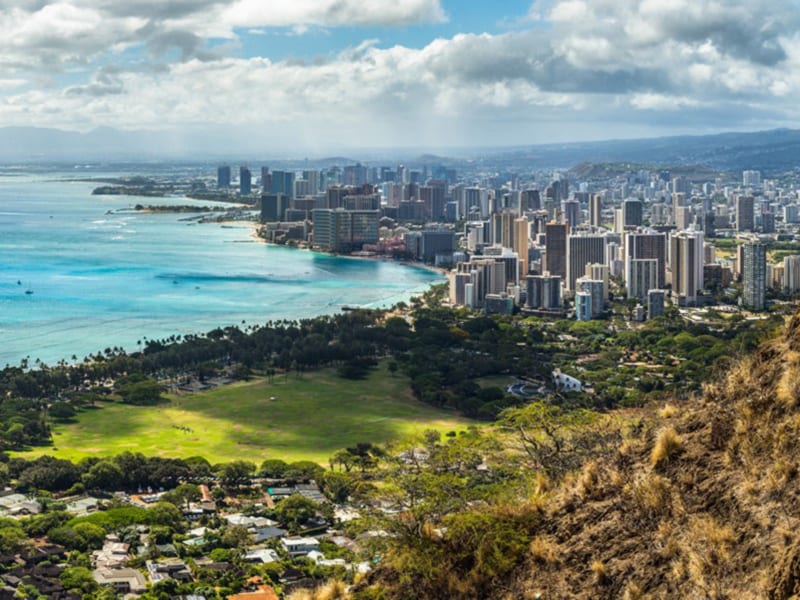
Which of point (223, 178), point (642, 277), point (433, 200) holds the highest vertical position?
point (223, 178)

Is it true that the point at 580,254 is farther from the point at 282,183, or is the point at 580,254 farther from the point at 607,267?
the point at 282,183

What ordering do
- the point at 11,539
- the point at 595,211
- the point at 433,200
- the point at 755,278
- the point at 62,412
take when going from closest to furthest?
the point at 11,539, the point at 62,412, the point at 755,278, the point at 595,211, the point at 433,200

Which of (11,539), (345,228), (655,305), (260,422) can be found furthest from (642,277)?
(11,539)

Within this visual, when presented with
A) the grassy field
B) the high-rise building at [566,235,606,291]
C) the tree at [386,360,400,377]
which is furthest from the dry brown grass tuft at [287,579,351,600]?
the high-rise building at [566,235,606,291]

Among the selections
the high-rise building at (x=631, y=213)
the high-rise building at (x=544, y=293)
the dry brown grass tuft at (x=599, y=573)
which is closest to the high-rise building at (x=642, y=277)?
the high-rise building at (x=544, y=293)

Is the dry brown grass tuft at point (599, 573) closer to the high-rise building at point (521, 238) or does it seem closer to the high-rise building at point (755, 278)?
the high-rise building at point (755, 278)

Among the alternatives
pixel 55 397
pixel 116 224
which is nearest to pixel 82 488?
pixel 55 397
